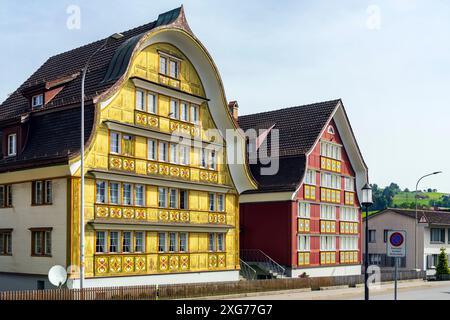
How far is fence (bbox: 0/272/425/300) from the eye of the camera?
25602 millimetres

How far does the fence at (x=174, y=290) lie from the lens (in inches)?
1008

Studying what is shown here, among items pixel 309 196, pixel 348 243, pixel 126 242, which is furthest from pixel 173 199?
pixel 348 243

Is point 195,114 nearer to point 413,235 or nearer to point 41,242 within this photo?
point 41,242

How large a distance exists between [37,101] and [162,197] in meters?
8.40

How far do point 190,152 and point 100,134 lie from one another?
24.3 ft

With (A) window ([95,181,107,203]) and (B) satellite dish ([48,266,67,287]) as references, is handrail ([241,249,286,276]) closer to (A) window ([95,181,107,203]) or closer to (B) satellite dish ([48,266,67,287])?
(A) window ([95,181,107,203])

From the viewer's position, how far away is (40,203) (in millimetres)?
31859

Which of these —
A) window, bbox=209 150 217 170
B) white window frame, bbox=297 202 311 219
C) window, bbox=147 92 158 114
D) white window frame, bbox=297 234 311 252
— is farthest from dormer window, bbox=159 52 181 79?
white window frame, bbox=297 234 311 252

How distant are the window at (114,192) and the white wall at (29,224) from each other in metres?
2.83

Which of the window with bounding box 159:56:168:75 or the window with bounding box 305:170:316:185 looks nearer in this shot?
the window with bounding box 159:56:168:75

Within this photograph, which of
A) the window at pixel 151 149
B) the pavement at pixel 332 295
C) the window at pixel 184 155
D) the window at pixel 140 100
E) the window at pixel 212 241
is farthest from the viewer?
the window at pixel 212 241

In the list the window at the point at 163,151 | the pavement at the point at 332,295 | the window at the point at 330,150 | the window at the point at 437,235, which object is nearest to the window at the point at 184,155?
the window at the point at 163,151

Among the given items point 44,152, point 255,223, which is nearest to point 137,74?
point 44,152

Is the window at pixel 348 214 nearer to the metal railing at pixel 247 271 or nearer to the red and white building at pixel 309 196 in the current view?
the red and white building at pixel 309 196
